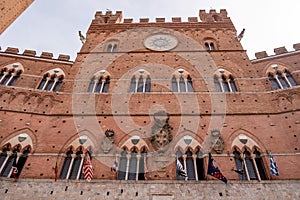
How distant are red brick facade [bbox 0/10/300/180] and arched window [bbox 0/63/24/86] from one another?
0.09m

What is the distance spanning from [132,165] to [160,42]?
745cm

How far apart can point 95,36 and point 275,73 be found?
30.2ft

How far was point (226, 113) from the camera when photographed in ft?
30.7

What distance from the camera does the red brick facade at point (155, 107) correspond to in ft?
26.3

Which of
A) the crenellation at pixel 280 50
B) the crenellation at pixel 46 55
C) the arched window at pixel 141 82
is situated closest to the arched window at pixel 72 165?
the arched window at pixel 141 82

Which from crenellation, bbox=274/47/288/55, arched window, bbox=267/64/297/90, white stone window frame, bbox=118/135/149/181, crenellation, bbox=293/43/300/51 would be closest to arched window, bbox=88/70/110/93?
white stone window frame, bbox=118/135/149/181

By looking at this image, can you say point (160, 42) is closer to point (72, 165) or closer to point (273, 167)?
point (72, 165)

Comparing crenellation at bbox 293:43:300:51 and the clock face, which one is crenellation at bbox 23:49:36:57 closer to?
the clock face

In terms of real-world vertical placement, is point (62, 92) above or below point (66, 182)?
above

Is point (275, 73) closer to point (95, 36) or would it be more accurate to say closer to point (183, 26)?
point (183, 26)

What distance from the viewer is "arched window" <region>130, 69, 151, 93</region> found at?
1061 centimetres

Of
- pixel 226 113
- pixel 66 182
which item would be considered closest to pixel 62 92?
pixel 66 182

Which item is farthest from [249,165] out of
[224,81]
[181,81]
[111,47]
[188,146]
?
[111,47]

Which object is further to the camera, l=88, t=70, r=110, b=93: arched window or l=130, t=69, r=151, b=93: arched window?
l=88, t=70, r=110, b=93: arched window
